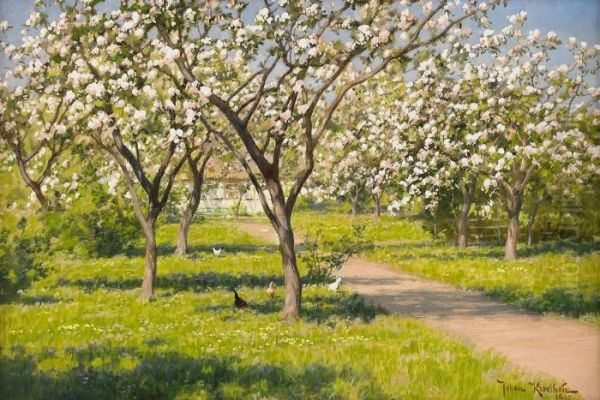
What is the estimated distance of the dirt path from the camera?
37.3 ft

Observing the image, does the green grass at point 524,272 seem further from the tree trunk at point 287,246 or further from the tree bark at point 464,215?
the tree trunk at point 287,246

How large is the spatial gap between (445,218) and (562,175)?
7.44 meters

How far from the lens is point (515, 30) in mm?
23109

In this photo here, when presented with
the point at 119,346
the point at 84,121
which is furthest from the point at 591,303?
the point at 84,121

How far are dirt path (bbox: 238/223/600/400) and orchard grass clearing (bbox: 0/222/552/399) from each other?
2.38 feet

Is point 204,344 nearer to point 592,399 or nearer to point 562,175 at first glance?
point 592,399

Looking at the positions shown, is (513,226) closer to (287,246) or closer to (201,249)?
(287,246)

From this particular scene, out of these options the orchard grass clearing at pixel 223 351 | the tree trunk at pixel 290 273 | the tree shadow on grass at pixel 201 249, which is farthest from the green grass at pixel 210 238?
the tree trunk at pixel 290 273

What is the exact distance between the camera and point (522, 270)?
23438mm

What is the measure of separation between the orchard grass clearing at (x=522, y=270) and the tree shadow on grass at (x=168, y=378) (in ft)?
24.9

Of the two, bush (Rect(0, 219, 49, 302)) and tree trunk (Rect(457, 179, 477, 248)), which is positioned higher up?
tree trunk (Rect(457, 179, 477, 248))
